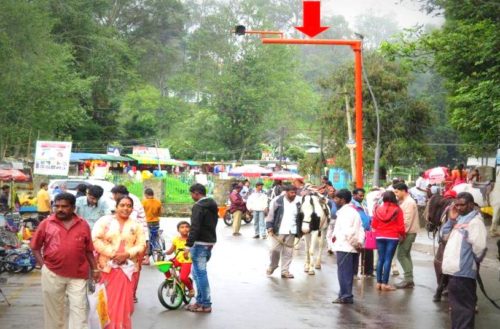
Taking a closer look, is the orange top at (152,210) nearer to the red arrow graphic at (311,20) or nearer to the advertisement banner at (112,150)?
the red arrow graphic at (311,20)

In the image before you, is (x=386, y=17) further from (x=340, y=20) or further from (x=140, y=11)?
(x=140, y=11)

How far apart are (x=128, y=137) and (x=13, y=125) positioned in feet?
96.6

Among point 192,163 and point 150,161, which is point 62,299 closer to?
point 150,161

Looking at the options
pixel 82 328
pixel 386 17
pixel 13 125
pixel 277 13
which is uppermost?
pixel 386 17

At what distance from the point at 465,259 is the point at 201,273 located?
147 inches

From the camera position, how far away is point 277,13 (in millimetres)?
121062

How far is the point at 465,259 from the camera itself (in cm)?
927

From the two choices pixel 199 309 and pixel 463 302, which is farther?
pixel 199 309

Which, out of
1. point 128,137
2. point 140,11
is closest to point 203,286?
point 128,137

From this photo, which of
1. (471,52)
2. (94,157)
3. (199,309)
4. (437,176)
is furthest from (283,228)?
(94,157)

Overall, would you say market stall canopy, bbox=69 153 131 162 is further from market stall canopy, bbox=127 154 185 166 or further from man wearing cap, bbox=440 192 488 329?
man wearing cap, bbox=440 192 488 329

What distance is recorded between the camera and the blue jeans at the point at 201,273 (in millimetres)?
11383

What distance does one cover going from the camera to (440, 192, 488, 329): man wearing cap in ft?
30.4

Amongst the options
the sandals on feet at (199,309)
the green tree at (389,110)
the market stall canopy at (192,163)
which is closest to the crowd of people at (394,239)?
the sandals on feet at (199,309)
